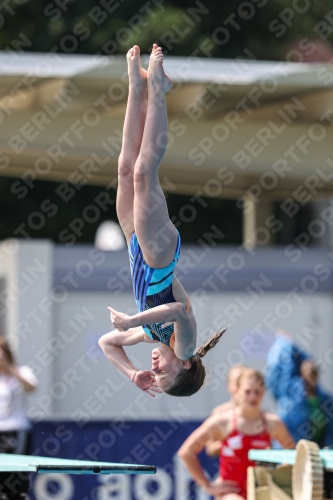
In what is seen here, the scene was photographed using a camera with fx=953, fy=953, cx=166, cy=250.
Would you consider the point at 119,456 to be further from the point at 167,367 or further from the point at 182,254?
the point at 167,367

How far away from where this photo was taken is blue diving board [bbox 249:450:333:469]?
5551 mm

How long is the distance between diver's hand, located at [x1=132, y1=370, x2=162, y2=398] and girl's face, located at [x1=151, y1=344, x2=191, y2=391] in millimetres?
126

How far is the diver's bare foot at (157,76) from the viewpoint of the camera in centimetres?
505

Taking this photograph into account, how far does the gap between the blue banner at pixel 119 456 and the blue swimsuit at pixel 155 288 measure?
361 centimetres

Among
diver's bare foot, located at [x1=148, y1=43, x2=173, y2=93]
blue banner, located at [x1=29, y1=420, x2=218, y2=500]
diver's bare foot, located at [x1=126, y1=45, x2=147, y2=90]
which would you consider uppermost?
diver's bare foot, located at [x1=148, y1=43, x2=173, y2=93]

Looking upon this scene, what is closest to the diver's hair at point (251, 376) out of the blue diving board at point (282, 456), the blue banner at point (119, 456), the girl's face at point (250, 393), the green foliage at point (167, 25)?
the girl's face at point (250, 393)

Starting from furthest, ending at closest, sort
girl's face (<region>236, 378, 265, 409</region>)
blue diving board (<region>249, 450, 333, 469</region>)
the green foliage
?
the green foliage, girl's face (<region>236, 378, 265, 409</region>), blue diving board (<region>249, 450, 333, 469</region>)

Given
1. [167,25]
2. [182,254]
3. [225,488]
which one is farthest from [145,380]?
[167,25]

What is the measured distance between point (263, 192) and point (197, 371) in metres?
9.92

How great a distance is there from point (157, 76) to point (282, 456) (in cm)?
267

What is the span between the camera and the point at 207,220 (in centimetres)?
2000

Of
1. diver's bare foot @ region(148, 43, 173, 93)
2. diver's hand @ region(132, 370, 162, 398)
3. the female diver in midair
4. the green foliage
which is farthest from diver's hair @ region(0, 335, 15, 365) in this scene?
the green foliage

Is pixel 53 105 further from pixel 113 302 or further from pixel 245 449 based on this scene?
pixel 245 449

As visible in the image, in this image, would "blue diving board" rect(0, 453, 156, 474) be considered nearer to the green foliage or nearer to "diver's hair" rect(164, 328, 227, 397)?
"diver's hair" rect(164, 328, 227, 397)
